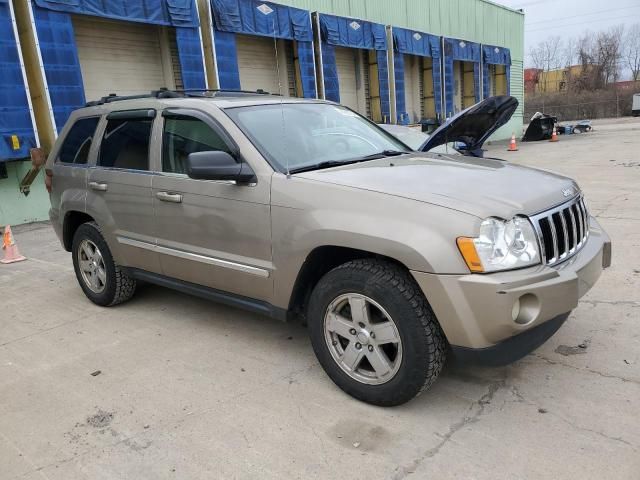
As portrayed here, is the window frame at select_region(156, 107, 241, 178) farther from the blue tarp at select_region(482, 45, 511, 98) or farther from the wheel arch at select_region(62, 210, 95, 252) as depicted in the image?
the blue tarp at select_region(482, 45, 511, 98)

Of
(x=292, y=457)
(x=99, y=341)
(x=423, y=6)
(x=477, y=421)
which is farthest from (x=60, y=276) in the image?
(x=423, y=6)

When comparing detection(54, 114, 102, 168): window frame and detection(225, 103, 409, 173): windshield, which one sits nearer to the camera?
detection(225, 103, 409, 173): windshield

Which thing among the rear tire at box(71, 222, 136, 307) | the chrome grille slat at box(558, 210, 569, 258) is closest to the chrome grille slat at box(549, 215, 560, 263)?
the chrome grille slat at box(558, 210, 569, 258)

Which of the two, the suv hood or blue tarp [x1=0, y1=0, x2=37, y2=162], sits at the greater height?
blue tarp [x1=0, y1=0, x2=37, y2=162]

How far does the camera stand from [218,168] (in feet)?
10.8

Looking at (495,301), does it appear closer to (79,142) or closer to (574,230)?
(574,230)

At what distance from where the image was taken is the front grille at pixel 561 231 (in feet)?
9.20

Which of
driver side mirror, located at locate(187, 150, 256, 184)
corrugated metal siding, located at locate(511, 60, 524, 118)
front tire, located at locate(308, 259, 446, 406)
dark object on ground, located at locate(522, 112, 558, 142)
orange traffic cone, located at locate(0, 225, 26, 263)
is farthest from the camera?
corrugated metal siding, located at locate(511, 60, 524, 118)

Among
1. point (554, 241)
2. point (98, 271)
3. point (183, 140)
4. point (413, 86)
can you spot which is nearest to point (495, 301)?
point (554, 241)

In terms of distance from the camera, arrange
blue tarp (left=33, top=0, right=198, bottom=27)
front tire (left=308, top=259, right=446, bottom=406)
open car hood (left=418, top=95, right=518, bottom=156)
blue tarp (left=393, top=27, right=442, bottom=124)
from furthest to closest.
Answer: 1. blue tarp (left=393, top=27, right=442, bottom=124)
2. blue tarp (left=33, top=0, right=198, bottom=27)
3. open car hood (left=418, top=95, right=518, bottom=156)
4. front tire (left=308, top=259, right=446, bottom=406)

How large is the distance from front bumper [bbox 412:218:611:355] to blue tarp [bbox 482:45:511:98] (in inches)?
1071

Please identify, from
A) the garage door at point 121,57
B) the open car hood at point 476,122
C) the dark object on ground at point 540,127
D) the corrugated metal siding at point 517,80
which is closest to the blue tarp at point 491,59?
the corrugated metal siding at point 517,80

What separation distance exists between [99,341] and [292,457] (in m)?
2.25

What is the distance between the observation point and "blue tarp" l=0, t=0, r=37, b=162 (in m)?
9.37
